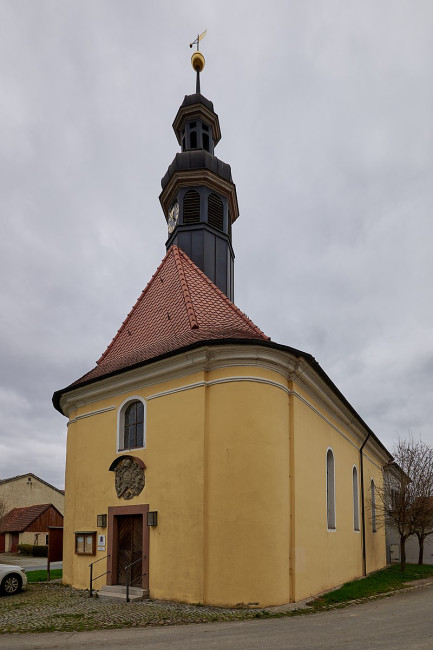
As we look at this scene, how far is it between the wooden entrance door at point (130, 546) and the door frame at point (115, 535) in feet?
0.34

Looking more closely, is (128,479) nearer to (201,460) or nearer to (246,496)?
(201,460)

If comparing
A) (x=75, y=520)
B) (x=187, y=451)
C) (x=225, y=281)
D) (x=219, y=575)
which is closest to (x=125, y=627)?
(x=219, y=575)

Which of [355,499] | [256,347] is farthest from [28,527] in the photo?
[256,347]

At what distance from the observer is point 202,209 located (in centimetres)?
1936

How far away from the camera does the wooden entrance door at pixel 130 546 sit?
1338 centimetres

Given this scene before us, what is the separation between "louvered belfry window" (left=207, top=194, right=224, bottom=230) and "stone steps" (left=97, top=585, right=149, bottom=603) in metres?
11.6

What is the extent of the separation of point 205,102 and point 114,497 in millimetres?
15571

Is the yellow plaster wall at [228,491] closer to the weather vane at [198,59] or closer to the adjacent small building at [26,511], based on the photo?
the weather vane at [198,59]

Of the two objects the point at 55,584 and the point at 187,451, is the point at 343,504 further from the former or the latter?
the point at 55,584

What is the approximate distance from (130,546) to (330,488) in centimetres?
640

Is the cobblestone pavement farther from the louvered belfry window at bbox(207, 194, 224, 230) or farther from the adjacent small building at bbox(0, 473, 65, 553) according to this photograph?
the adjacent small building at bbox(0, 473, 65, 553)

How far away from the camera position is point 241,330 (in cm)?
1396

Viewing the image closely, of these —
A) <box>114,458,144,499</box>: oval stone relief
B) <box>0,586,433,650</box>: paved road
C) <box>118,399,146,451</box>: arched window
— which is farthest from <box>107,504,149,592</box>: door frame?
<box>0,586,433,650</box>: paved road

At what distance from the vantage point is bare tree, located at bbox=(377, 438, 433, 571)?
75.6 feet
